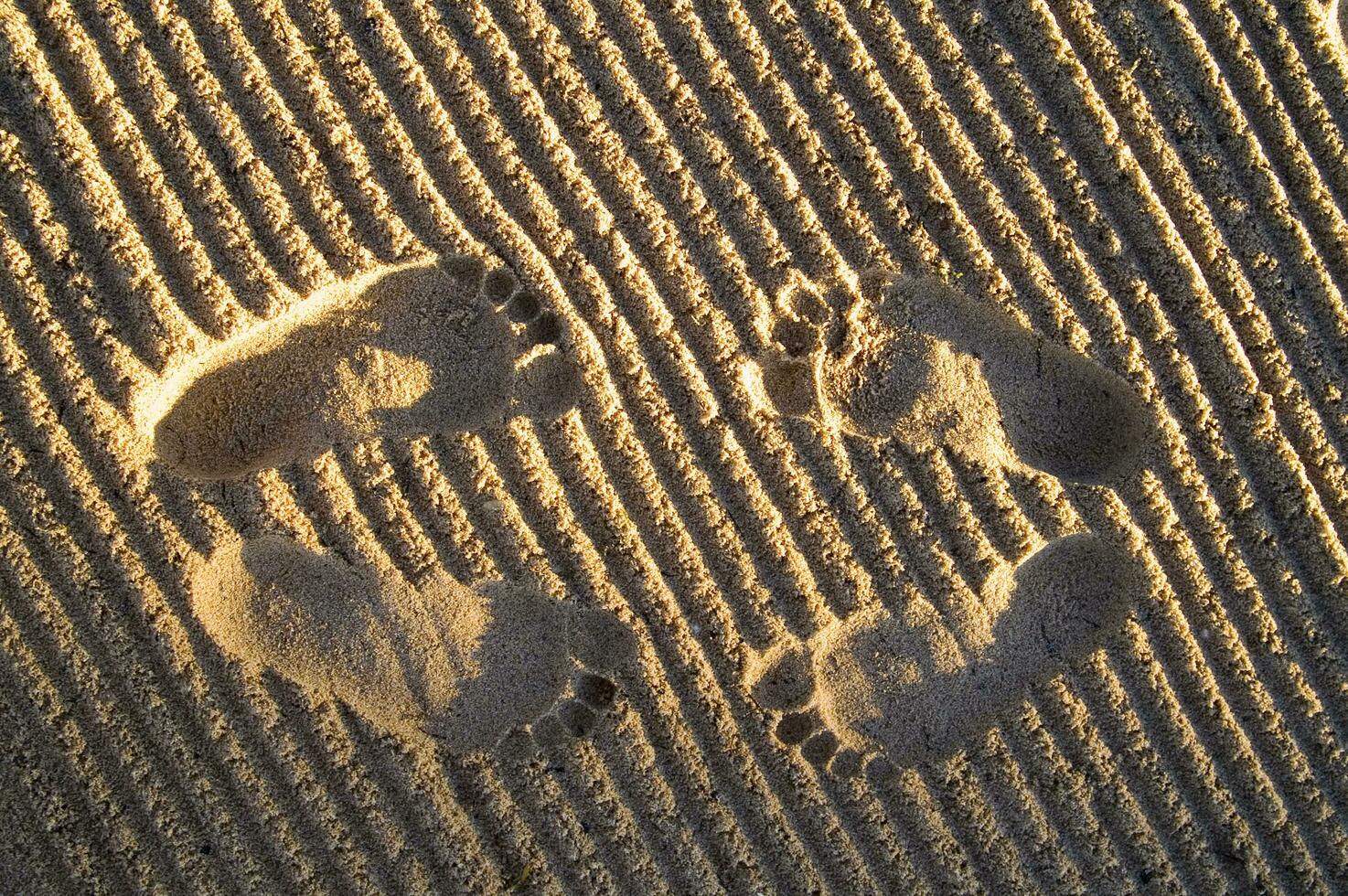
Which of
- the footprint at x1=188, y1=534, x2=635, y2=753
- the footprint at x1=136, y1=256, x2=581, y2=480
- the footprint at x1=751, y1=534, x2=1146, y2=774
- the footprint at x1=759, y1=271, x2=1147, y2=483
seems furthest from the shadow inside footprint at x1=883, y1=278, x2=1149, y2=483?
the footprint at x1=188, y1=534, x2=635, y2=753

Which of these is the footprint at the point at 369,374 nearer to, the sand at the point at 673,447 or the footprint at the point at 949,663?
the sand at the point at 673,447

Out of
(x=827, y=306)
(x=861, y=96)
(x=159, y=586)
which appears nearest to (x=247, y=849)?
(x=159, y=586)

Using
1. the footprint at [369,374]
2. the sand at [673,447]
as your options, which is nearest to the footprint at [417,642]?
the sand at [673,447]

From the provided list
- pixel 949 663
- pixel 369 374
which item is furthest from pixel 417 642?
pixel 949 663

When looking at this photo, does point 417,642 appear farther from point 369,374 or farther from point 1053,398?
point 1053,398

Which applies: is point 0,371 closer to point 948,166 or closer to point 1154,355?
point 948,166

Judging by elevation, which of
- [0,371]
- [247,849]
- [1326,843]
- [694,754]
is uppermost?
[0,371]
